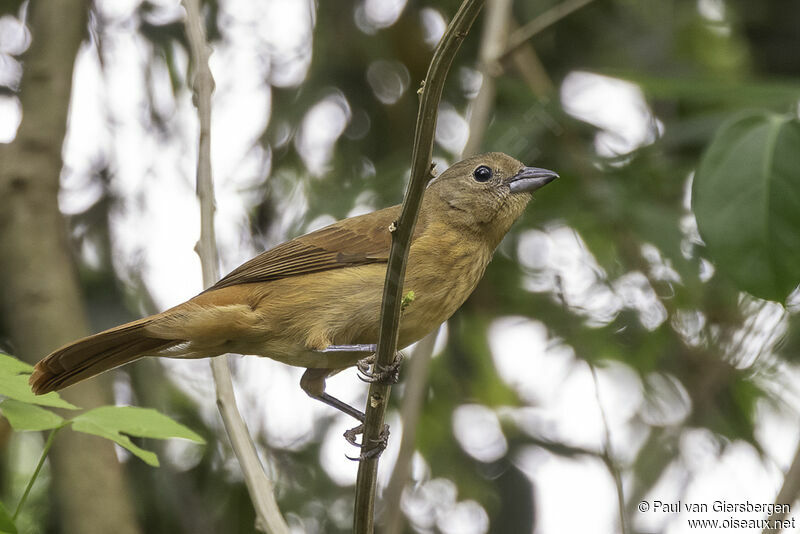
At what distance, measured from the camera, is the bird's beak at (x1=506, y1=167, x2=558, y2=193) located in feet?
12.4

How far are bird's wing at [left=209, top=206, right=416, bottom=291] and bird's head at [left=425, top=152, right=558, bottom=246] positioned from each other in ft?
0.60

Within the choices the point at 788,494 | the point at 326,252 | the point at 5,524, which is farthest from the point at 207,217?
the point at 788,494

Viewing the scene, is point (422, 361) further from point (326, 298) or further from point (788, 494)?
point (788, 494)

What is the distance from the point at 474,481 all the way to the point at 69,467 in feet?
6.69

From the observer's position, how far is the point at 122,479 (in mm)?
3766

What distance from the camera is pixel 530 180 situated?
380cm

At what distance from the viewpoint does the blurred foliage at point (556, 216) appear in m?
4.37

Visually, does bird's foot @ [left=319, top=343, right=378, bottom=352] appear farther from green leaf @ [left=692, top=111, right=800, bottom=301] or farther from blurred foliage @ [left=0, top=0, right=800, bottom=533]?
green leaf @ [left=692, top=111, right=800, bottom=301]

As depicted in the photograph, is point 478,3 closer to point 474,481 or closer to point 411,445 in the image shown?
point 411,445

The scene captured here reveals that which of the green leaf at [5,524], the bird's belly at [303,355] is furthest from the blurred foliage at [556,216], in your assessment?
the green leaf at [5,524]

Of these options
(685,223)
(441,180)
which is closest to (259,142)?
(441,180)

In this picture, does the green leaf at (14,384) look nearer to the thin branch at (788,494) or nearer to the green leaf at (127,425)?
the green leaf at (127,425)

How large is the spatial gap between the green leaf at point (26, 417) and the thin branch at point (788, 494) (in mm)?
1713

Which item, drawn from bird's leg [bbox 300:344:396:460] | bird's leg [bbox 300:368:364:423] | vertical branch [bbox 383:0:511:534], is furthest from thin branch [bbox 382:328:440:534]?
bird's leg [bbox 300:368:364:423]
